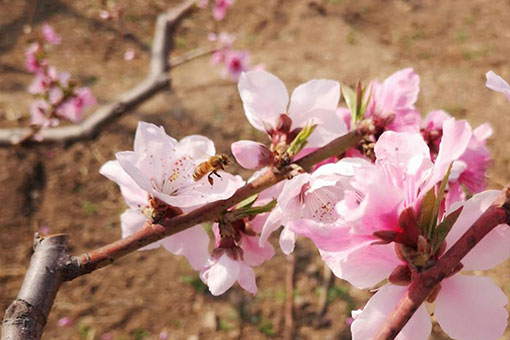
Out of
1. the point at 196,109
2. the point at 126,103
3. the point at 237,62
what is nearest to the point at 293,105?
the point at 126,103

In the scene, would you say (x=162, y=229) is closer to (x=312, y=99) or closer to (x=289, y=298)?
(x=312, y=99)

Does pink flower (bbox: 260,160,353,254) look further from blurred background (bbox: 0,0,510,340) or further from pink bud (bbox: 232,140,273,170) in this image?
blurred background (bbox: 0,0,510,340)

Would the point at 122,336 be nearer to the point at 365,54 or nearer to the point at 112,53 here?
the point at 112,53

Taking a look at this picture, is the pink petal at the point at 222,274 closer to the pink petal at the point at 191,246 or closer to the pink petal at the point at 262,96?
the pink petal at the point at 191,246

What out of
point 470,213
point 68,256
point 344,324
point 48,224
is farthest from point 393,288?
point 48,224

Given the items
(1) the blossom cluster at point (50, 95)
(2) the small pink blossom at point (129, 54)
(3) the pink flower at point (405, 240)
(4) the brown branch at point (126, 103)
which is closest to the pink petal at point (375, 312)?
(3) the pink flower at point (405, 240)

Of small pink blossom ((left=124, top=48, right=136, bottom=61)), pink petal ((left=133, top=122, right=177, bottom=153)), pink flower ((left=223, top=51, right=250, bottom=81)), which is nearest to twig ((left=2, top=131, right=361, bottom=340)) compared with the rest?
pink petal ((left=133, top=122, right=177, bottom=153))
